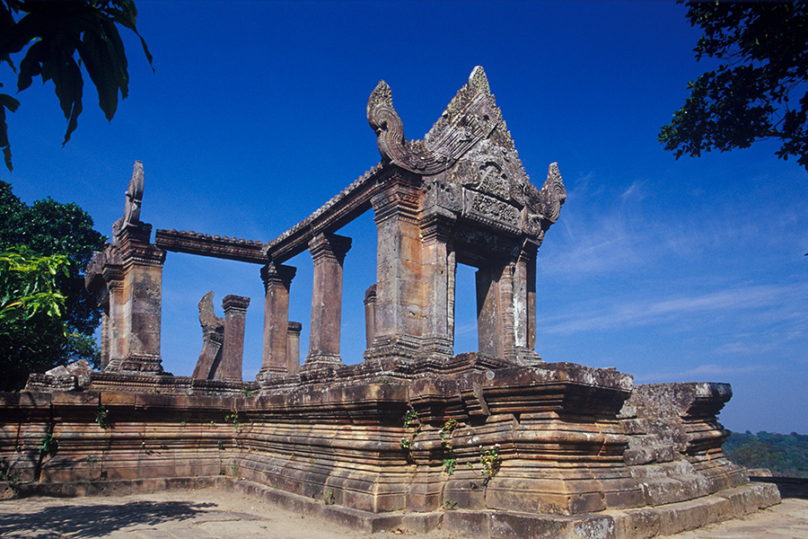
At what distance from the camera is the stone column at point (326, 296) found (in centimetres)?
→ 1185

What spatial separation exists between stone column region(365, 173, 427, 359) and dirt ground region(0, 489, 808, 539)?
10.4ft

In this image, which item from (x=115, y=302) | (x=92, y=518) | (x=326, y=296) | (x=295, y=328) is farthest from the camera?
(x=295, y=328)

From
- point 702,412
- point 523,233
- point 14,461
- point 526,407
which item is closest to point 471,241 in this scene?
point 523,233

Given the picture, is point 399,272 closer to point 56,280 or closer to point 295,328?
point 295,328

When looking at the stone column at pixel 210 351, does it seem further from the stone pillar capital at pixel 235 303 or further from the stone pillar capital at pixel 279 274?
the stone pillar capital at pixel 279 274

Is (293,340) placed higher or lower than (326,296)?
lower

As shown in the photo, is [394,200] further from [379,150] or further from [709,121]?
[709,121]

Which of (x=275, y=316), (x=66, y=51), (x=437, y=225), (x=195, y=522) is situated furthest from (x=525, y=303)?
(x=66, y=51)

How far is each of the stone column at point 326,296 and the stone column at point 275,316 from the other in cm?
220

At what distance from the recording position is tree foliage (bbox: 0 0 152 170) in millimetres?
2336

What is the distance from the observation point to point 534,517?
420cm

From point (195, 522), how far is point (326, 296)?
6.95 meters

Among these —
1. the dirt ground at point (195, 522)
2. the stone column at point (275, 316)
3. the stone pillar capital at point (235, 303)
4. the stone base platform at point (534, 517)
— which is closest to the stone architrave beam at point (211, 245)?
the stone column at point (275, 316)

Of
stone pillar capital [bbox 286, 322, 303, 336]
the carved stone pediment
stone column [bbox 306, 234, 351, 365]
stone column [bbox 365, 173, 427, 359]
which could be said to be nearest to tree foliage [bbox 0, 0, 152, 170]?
stone column [bbox 365, 173, 427, 359]
